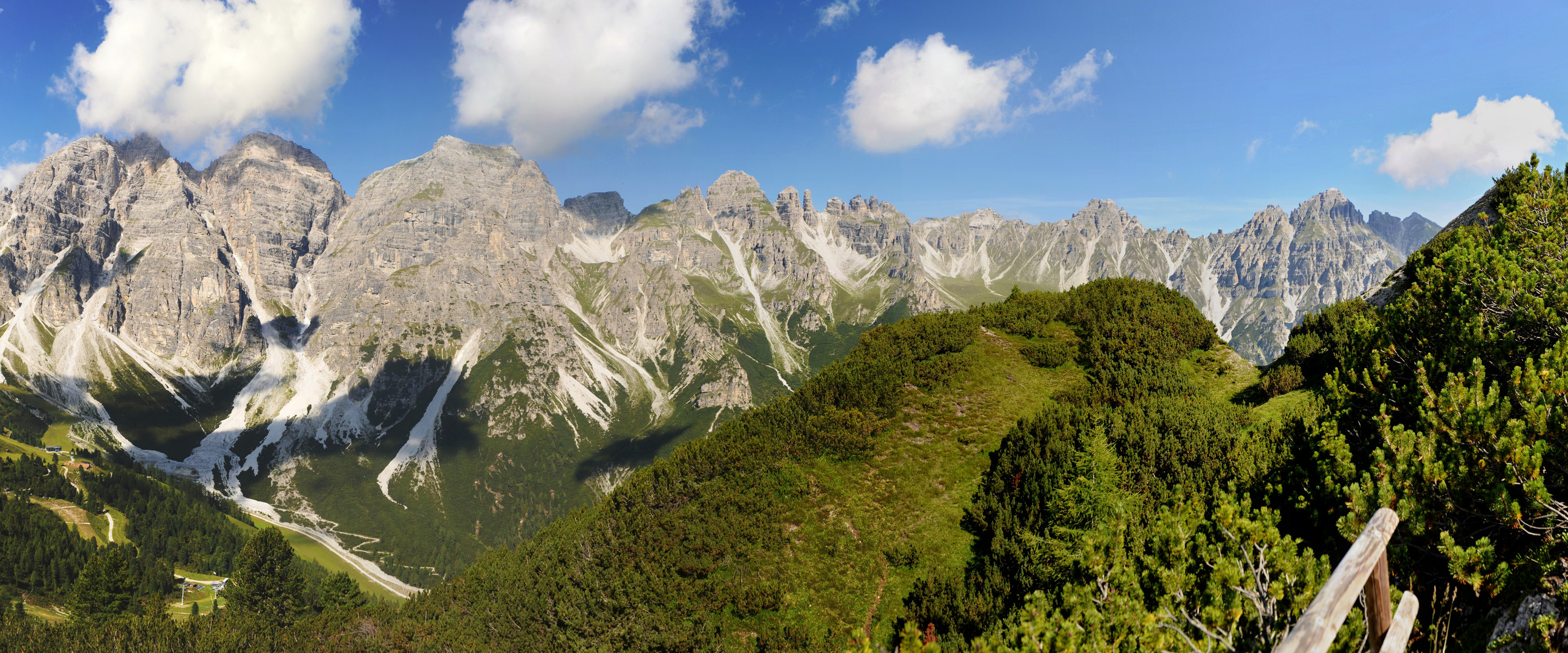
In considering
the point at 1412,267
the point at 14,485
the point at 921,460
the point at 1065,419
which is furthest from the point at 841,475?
the point at 14,485

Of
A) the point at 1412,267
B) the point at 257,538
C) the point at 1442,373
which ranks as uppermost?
the point at 1412,267

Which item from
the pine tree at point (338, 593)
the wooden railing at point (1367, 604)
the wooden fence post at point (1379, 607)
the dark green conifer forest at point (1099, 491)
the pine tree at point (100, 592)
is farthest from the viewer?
the pine tree at point (100, 592)

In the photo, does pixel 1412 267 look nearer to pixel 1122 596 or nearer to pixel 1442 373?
pixel 1442 373

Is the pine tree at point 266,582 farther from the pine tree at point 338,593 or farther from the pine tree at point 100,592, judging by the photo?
the pine tree at point 100,592

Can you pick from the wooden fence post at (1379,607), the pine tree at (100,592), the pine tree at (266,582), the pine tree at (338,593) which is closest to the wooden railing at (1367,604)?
the wooden fence post at (1379,607)

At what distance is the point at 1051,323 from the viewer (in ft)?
139

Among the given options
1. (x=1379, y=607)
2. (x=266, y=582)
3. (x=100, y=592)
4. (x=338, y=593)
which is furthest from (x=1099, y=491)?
(x=100, y=592)

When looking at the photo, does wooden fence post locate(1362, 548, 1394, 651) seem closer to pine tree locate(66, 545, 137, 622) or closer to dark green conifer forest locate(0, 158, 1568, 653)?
dark green conifer forest locate(0, 158, 1568, 653)

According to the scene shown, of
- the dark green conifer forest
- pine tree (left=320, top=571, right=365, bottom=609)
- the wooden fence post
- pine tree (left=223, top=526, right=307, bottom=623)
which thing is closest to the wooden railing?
the wooden fence post

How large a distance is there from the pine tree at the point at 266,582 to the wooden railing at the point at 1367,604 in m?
127

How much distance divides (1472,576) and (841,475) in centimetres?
2461

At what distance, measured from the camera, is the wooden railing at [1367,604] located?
15.2ft

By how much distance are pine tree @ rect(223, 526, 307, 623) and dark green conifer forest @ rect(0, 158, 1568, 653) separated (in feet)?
185

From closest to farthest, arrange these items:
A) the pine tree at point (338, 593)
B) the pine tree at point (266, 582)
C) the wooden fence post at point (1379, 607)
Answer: the wooden fence post at point (1379, 607)
the pine tree at point (338, 593)
the pine tree at point (266, 582)
